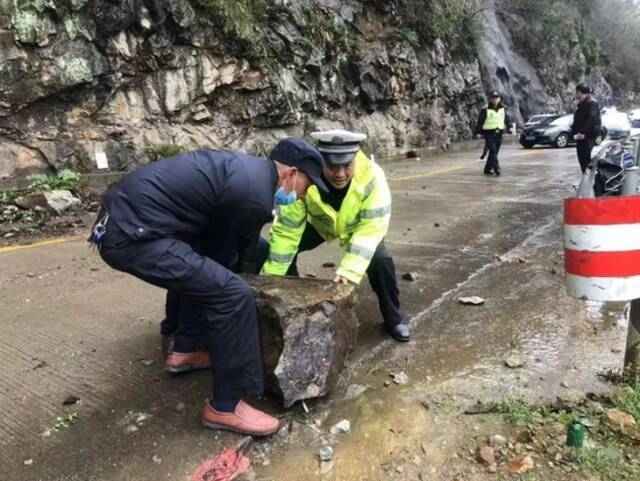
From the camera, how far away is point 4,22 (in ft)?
26.4

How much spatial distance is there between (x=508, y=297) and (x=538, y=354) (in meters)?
1.10

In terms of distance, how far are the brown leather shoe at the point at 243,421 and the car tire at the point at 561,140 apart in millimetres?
21977

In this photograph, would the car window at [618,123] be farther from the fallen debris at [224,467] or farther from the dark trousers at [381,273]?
the fallen debris at [224,467]

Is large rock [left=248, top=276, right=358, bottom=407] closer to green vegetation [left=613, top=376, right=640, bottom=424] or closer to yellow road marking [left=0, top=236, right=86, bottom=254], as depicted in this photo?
green vegetation [left=613, top=376, right=640, bottom=424]

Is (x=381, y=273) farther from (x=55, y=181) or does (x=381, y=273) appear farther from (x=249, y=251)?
(x=55, y=181)

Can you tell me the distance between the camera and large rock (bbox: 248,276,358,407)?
9.08 feet

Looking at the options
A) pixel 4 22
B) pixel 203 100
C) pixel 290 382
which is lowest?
pixel 290 382

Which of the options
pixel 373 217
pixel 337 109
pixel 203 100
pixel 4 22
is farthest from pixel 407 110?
pixel 373 217

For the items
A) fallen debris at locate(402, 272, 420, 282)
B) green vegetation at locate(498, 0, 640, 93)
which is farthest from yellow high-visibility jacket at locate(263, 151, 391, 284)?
green vegetation at locate(498, 0, 640, 93)

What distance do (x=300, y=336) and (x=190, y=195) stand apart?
91 cm

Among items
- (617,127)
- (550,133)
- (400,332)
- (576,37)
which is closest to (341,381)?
(400,332)

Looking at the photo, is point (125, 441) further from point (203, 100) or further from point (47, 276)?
point (203, 100)

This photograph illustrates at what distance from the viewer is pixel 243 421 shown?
8.54 ft

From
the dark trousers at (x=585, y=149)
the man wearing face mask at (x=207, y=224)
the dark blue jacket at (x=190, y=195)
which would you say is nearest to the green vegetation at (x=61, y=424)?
the man wearing face mask at (x=207, y=224)
